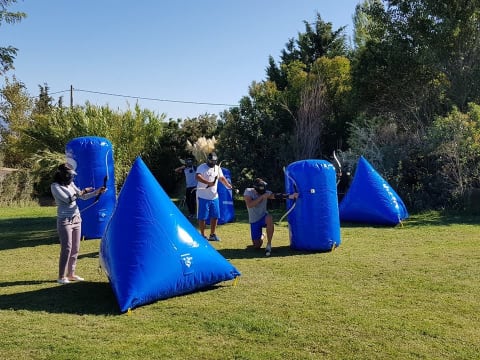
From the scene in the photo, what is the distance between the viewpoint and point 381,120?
17.1 metres

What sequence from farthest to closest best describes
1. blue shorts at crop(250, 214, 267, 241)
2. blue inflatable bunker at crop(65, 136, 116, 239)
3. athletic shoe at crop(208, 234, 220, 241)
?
1. blue inflatable bunker at crop(65, 136, 116, 239)
2. athletic shoe at crop(208, 234, 220, 241)
3. blue shorts at crop(250, 214, 267, 241)

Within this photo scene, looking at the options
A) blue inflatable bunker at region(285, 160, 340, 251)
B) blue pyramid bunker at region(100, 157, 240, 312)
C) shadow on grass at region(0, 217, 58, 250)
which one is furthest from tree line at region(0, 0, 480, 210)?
blue pyramid bunker at region(100, 157, 240, 312)

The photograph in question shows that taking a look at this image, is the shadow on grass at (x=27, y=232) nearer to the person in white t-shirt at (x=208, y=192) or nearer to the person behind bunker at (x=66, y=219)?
the person in white t-shirt at (x=208, y=192)

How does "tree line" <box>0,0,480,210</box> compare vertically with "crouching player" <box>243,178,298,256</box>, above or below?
above

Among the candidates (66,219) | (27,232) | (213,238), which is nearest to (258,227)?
(213,238)

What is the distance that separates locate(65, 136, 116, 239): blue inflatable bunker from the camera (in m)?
9.71

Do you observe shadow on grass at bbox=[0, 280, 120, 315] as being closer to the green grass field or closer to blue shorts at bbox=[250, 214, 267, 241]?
the green grass field

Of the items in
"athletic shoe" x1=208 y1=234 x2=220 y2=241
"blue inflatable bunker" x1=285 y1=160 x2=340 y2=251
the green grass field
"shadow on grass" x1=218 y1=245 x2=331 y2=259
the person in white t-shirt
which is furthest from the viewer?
"athletic shoe" x1=208 y1=234 x2=220 y2=241

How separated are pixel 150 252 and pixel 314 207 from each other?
351 cm

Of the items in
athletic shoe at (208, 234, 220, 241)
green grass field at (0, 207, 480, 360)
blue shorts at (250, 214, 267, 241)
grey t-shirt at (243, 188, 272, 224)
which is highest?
A: grey t-shirt at (243, 188, 272, 224)

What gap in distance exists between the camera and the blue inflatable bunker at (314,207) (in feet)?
26.6

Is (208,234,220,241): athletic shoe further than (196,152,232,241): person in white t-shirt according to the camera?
Yes

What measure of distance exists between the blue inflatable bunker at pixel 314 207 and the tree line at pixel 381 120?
6.26m

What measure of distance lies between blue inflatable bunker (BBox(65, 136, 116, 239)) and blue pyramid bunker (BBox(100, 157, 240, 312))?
Result: 12.9ft
